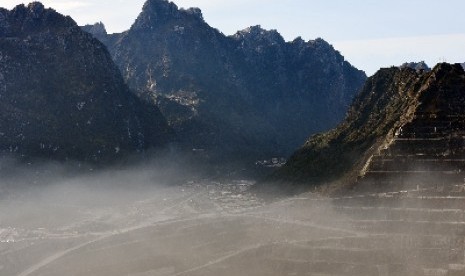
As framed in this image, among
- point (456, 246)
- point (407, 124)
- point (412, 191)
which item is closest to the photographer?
point (456, 246)

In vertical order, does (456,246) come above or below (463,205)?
below

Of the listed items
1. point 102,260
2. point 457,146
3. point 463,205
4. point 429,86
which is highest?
point 429,86

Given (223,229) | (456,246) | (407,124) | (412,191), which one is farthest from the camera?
(223,229)

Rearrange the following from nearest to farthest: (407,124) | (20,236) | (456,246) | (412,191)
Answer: (456,246), (412,191), (407,124), (20,236)

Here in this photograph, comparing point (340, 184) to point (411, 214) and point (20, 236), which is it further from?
point (20, 236)

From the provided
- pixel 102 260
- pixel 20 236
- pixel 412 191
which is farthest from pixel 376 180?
pixel 20 236

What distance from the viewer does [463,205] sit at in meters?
134

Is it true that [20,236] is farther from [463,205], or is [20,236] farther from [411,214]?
[463,205]

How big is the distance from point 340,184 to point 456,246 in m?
41.1

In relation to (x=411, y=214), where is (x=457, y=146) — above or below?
above

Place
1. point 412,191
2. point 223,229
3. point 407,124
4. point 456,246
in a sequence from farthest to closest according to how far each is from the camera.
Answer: point 223,229, point 407,124, point 412,191, point 456,246

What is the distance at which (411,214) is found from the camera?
13750 centimetres

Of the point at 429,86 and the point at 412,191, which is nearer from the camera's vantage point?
the point at 412,191

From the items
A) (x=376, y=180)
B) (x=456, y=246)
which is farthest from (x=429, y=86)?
(x=456, y=246)
